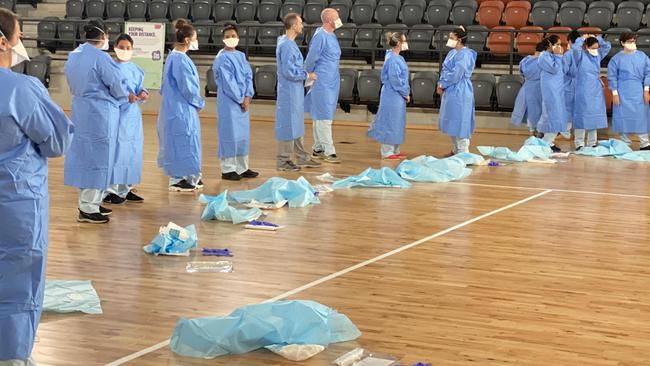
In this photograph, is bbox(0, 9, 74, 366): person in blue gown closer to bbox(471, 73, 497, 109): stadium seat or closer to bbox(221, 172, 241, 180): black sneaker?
bbox(221, 172, 241, 180): black sneaker

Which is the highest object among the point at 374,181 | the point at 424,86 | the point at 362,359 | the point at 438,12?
the point at 438,12

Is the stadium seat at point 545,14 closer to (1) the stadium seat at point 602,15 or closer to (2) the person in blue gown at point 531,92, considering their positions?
(1) the stadium seat at point 602,15

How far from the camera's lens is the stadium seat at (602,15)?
1542 centimetres

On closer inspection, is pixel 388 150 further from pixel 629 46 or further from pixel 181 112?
pixel 181 112

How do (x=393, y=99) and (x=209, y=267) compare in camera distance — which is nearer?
(x=209, y=267)

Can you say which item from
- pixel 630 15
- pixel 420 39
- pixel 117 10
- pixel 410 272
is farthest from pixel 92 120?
pixel 117 10

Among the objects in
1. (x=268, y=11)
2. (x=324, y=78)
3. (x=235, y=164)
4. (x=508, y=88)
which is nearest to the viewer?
(x=235, y=164)

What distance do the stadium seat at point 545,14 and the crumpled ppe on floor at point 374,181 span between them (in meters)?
6.79

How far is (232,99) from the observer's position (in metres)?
10.2

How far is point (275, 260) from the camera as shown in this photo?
21.6 ft

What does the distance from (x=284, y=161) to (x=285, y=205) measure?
7.41 feet

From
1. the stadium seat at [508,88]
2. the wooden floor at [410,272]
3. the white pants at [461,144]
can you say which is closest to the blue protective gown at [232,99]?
the wooden floor at [410,272]

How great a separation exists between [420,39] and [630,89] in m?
3.75

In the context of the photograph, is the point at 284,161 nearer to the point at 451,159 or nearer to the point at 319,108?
the point at 319,108
